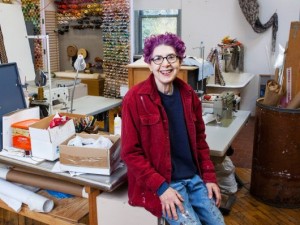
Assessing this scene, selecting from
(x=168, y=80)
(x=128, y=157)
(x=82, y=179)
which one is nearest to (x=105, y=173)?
(x=82, y=179)

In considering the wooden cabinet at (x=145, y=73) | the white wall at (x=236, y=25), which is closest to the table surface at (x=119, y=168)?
the wooden cabinet at (x=145, y=73)

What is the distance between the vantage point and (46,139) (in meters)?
1.78

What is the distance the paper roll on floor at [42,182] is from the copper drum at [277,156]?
1.62 meters

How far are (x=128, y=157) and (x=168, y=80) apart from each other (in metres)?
0.39

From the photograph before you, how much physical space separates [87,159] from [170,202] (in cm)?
45

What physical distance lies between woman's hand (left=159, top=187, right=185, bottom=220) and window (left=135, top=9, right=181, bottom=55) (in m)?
4.84

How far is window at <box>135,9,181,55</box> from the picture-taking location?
617cm

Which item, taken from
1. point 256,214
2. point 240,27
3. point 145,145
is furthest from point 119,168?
Result: point 240,27

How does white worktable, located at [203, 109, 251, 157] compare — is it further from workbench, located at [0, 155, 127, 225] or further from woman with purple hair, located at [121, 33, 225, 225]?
Result: workbench, located at [0, 155, 127, 225]

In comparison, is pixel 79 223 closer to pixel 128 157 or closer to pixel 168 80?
pixel 128 157

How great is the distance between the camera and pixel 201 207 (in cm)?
165

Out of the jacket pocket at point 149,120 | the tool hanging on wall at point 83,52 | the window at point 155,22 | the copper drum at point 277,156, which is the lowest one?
the copper drum at point 277,156

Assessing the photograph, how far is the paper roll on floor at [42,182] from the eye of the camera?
1854 millimetres

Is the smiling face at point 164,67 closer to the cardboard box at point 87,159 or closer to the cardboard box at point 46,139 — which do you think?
the cardboard box at point 87,159
